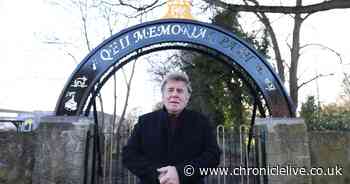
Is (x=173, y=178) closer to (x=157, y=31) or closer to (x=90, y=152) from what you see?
(x=90, y=152)

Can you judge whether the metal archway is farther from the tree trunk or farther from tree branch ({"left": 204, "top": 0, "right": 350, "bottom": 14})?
the tree trunk

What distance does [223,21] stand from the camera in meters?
16.9

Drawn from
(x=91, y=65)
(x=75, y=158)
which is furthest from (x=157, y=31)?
(x=75, y=158)

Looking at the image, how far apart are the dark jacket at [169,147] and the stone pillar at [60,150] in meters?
2.97

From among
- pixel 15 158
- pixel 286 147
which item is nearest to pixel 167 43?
pixel 286 147

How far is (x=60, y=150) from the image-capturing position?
5508mm

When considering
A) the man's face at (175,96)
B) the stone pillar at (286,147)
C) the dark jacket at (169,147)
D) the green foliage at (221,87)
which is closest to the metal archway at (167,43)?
the stone pillar at (286,147)

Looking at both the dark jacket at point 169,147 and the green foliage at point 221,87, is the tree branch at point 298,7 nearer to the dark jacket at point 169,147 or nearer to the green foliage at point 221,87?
the dark jacket at point 169,147

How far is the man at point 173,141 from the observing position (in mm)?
2625

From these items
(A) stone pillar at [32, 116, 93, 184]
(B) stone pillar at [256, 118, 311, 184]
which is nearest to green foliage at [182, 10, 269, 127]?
(B) stone pillar at [256, 118, 311, 184]

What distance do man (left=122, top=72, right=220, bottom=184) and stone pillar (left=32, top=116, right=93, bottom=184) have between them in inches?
117

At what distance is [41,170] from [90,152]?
80cm

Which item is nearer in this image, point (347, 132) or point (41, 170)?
point (41, 170)

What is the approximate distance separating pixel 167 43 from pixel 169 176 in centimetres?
426
